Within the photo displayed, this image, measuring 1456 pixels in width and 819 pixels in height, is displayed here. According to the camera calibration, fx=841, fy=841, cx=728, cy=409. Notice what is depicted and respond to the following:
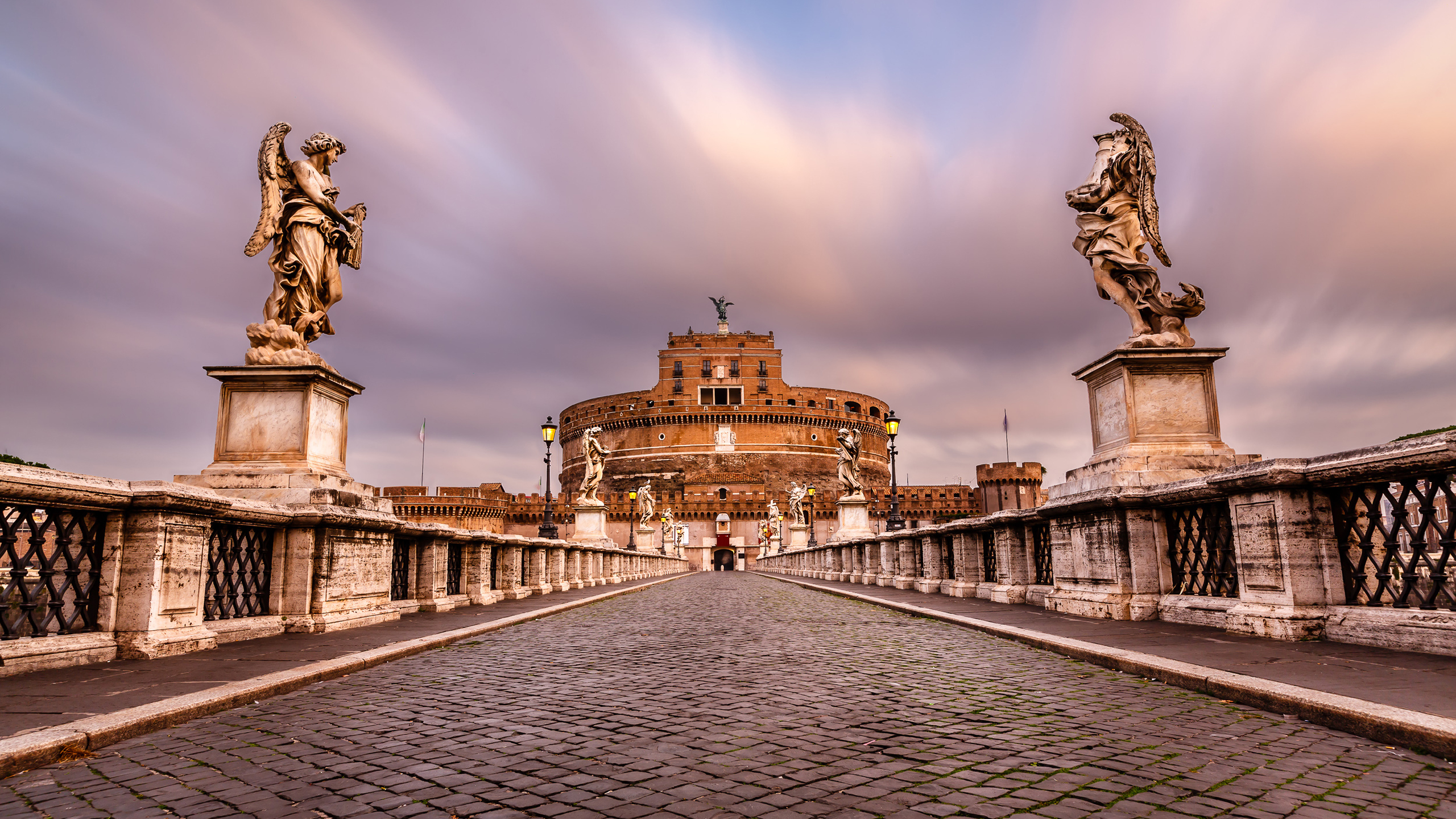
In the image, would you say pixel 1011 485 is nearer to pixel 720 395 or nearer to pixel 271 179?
pixel 720 395

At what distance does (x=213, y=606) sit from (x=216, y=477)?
141 cm

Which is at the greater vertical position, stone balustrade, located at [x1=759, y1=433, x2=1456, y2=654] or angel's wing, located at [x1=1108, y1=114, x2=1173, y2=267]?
angel's wing, located at [x1=1108, y1=114, x2=1173, y2=267]

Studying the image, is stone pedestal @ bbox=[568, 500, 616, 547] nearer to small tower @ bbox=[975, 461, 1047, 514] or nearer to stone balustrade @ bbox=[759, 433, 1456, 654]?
stone balustrade @ bbox=[759, 433, 1456, 654]

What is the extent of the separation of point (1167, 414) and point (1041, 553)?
307 cm

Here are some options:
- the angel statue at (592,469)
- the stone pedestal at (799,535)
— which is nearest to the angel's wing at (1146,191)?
the angel statue at (592,469)

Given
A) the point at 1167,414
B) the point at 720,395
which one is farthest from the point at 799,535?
the point at 720,395

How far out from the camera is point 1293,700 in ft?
11.4

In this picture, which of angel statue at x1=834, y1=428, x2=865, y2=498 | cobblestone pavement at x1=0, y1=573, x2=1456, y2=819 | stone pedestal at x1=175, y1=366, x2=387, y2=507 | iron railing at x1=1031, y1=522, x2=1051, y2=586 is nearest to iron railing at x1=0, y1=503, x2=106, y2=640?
cobblestone pavement at x1=0, y1=573, x2=1456, y2=819

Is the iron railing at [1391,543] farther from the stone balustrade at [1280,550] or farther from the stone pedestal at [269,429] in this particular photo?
the stone pedestal at [269,429]

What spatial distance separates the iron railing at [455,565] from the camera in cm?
1109

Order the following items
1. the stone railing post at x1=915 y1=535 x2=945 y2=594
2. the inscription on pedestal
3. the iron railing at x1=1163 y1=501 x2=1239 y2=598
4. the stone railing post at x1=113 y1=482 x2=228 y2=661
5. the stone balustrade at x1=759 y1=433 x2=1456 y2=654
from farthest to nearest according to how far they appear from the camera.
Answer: the stone railing post at x1=915 y1=535 x2=945 y2=594
the inscription on pedestal
the iron railing at x1=1163 y1=501 x2=1239 y2=598
the stone railing post at x1=113 y1=482 x2=228 y2=661
the stone balustrade at x1=759 y1=433 x2=1456 y2=654

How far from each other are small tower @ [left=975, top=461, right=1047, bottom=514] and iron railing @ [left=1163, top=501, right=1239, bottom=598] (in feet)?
243

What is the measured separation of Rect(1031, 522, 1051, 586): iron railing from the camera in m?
9.59

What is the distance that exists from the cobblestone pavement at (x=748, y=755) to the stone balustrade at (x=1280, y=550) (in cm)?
145
